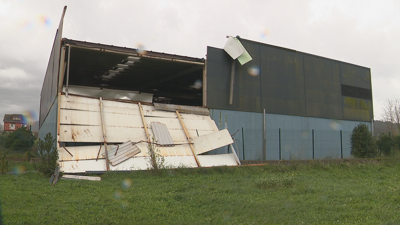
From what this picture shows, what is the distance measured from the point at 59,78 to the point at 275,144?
1207cm

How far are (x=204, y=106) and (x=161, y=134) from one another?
3.70 metres

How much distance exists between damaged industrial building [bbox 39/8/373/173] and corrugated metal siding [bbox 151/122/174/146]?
0.05m

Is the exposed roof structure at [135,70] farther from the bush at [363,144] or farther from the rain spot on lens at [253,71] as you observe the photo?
the bush at [363,144]

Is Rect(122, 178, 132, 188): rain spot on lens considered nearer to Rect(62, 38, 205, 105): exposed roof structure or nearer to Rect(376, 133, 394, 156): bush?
Rect(62, 38, 205, 105): exposed roof structure

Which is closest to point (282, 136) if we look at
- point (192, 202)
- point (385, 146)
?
point (385, 146)

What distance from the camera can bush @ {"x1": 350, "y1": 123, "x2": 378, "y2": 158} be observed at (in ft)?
66.8

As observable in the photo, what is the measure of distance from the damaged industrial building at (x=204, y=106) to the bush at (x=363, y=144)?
51cm

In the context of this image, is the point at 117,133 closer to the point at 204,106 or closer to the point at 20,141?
the point at 204,106

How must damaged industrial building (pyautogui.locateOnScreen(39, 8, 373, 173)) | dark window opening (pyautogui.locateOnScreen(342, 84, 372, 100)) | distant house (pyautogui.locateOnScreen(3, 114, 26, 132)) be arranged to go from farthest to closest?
distant house (pyautogui.locateOnScreen(3, 114, 26, 132))
dark window opening (pyautogui.locateOnScreen(342, 84, 372, 100))
damaged industrial building (pyautogui.locateOnScreen(39, 8, 373, 173))

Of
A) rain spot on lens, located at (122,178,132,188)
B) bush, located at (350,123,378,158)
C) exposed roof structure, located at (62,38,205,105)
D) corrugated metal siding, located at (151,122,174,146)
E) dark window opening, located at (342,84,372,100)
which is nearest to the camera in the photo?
rain spot on lens, located at (122,178,132,188)

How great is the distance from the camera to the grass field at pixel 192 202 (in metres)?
5.65

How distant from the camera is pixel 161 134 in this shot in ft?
47.1

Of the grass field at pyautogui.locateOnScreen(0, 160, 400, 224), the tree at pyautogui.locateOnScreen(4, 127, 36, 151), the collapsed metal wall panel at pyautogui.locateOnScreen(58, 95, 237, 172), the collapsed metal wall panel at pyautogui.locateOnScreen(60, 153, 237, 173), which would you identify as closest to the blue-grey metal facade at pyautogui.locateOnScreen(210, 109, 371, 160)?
the collapsed metal wall panel at pyautogui.locateOnScreen(58, 95, 237, 172)

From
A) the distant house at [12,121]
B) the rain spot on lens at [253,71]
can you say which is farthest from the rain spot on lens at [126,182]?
the distant house at [12,121]
